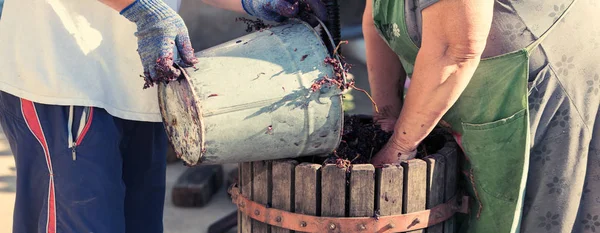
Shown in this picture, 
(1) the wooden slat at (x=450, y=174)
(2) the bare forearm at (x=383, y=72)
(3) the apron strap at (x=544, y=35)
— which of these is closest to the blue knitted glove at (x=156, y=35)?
(2) the bare forearm at (x=383, y=72)

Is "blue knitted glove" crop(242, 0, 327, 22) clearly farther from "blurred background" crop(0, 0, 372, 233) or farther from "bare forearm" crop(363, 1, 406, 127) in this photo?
"blurred background" crop(0, 0, 372, 233)

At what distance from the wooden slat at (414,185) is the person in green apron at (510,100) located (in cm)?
11

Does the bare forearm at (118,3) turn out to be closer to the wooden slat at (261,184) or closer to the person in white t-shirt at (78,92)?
the person in white t-shirt at (78,92)

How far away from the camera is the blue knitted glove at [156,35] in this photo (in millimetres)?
2166

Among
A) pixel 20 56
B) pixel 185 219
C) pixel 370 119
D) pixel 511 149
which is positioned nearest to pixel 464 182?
pixel 511 149

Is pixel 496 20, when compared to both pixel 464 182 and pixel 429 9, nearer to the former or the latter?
pixel 429 9

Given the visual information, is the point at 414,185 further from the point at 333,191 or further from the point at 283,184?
the point at 283,184

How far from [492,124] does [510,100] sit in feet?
0.31

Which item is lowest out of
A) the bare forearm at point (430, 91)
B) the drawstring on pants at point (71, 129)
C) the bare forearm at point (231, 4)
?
the drawstring on pants at point (71, 129)

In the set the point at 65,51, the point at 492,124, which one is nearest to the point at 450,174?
the point at 492,124

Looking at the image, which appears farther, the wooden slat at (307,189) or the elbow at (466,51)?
the wooden slat at (307,189)

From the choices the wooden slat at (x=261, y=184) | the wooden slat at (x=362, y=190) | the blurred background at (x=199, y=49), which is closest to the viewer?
the wooden slat at (x=362, y=190)

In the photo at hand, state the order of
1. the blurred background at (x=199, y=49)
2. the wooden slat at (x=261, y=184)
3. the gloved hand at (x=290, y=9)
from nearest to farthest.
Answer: the wooden slat at (x=261, y=184) → the gloved hand at (x=290, y=9) → the blurred background at (x=199, y=49)

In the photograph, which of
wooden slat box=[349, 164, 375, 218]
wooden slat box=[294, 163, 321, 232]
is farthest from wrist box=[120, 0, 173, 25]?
wooden slat box=[349, 164, 375, 218]
